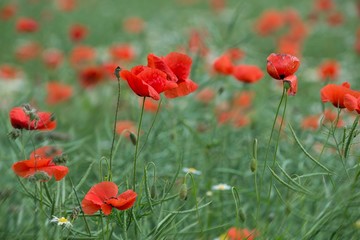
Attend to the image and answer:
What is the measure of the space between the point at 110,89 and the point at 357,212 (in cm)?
293

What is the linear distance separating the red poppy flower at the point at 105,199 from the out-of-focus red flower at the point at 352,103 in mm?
549

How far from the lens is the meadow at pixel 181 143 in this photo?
1.65 metres

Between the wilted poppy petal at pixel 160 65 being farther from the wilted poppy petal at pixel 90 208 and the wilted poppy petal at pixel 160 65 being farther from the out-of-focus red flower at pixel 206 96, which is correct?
the out-of-focus red flower at pixel 206 96

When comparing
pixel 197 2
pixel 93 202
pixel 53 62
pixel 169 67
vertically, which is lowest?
pixel 197 2

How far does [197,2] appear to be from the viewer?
29.9 ft

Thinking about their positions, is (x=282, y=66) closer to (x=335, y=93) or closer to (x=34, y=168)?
(x=335, y=93)

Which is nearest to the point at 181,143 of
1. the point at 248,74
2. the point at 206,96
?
the point at 248,74

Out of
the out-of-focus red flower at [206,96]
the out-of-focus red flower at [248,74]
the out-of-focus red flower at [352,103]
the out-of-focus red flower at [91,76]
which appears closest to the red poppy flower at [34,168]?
the out-of-focus red flower at [352,103]

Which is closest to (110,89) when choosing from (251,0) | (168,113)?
(168,113)

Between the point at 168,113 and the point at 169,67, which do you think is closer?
the point at 169,67

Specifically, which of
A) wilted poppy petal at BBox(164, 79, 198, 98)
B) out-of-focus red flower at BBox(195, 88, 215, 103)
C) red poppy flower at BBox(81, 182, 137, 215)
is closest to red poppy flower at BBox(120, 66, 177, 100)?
wilted poppy petal at BBox(164, 79, 198, 98)

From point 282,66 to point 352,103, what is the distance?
194 millimetres

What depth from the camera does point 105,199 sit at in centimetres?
156

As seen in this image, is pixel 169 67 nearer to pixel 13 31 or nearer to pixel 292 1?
pixel 13 31
